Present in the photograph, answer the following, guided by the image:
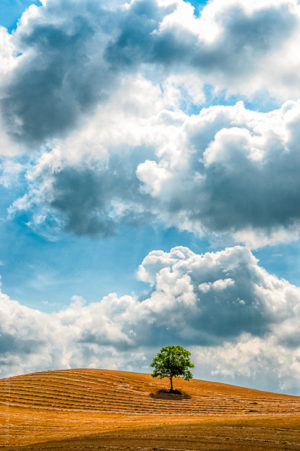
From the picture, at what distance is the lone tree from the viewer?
10700 centimetres

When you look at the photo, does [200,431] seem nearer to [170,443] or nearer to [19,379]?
[170,443]

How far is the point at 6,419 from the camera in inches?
2446

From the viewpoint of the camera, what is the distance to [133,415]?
73750mm

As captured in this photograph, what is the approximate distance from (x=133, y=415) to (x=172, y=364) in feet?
114

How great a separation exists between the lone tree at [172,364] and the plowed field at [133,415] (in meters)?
5.40

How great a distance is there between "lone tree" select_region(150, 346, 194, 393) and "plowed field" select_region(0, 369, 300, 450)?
5.40 metres

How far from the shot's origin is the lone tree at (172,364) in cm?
10700

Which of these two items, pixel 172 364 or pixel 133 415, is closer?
pixel 133 415

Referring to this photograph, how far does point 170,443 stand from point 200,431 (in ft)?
22.1

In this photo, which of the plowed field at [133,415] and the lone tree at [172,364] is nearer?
the plowed field at [133,415]

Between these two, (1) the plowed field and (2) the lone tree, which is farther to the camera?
(2) the lone tree

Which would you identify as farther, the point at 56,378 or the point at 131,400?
the point at 56,378

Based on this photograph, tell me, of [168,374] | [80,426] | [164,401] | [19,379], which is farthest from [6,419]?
[19,379]

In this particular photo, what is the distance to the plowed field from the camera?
120ft
